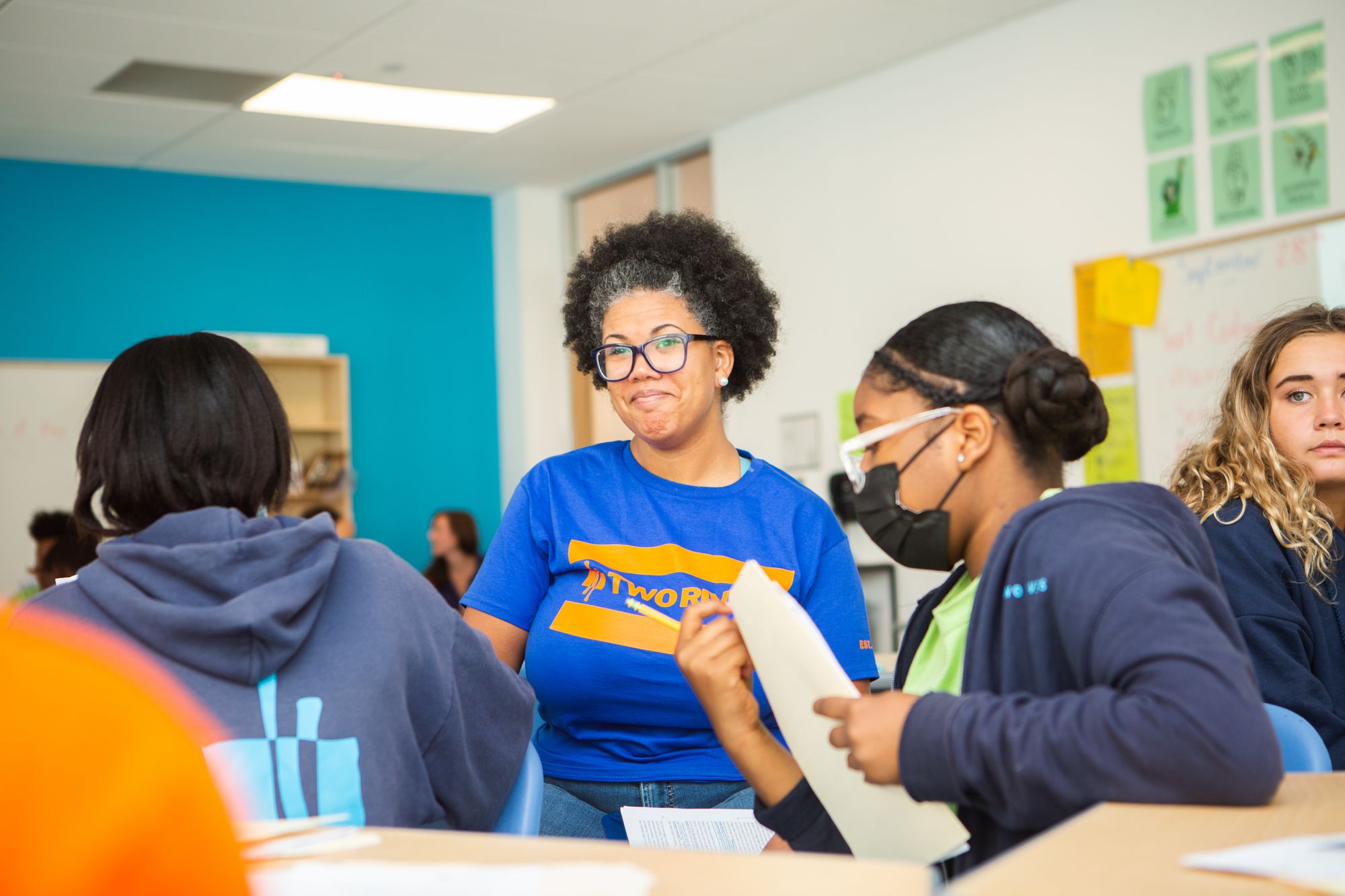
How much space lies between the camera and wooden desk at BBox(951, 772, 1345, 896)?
0.85 m

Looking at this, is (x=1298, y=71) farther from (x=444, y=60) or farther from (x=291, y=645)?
(x=291, y=645)

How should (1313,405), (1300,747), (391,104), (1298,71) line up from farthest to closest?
(391,104)
(1298,71)
(1313,405)
(1300,747)

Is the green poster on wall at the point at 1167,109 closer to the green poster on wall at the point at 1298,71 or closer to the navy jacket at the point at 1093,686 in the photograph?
the green poster on wall at the point at 1298,71

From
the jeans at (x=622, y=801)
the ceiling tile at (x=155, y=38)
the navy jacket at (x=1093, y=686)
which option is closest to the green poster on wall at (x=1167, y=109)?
the ceiling tile at (x=155, y=38)

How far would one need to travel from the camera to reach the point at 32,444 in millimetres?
6242

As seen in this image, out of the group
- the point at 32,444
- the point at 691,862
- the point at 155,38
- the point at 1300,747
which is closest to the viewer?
the point at 691,862

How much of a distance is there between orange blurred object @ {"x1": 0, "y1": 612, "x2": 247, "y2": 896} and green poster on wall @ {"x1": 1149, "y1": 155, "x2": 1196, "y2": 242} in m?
4.44

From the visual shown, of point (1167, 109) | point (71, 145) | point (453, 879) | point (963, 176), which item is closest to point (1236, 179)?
point (1167, 109)

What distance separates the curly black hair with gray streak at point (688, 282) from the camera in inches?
91.4

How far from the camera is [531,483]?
2.15 metres

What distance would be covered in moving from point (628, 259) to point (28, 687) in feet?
6.51

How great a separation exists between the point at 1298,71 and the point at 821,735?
142 inches

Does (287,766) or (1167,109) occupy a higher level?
(1167,109)

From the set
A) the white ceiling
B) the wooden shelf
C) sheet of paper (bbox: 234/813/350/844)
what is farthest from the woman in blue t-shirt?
the wooden shelf
